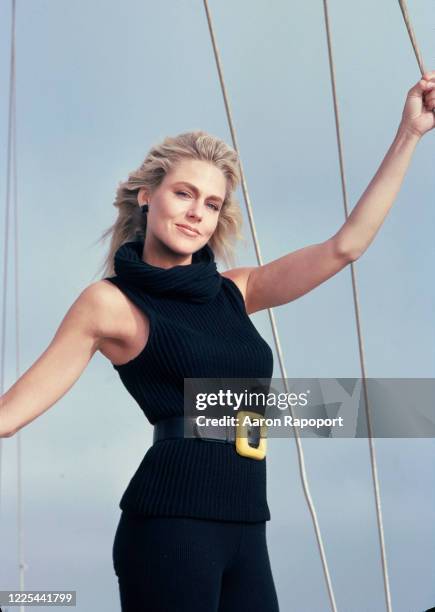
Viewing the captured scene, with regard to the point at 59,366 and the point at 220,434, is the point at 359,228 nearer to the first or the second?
the point at 220,434

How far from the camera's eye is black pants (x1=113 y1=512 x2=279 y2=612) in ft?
7.07

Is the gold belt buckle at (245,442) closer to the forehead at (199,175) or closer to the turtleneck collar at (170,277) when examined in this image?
the turtleneck collar at (170,277)

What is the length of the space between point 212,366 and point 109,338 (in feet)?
0.74

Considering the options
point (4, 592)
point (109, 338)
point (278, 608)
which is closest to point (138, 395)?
point (109, 338)

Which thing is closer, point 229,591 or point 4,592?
point 229,591

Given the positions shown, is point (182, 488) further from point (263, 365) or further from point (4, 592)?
point (4, 592)

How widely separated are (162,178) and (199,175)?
91 mm

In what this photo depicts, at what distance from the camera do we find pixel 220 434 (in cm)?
228

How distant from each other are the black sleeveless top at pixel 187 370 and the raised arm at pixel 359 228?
0.11 metres

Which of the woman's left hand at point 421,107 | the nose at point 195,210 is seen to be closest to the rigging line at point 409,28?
the woman's left hand at point 421,107

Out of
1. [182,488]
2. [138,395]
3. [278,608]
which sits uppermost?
[138,395]

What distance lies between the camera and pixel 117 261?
2.44 meters

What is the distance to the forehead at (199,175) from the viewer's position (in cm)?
247

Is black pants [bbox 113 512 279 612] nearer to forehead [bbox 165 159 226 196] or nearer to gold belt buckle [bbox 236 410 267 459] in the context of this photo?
gold belt buckle [bbox 236 410 267 459]
